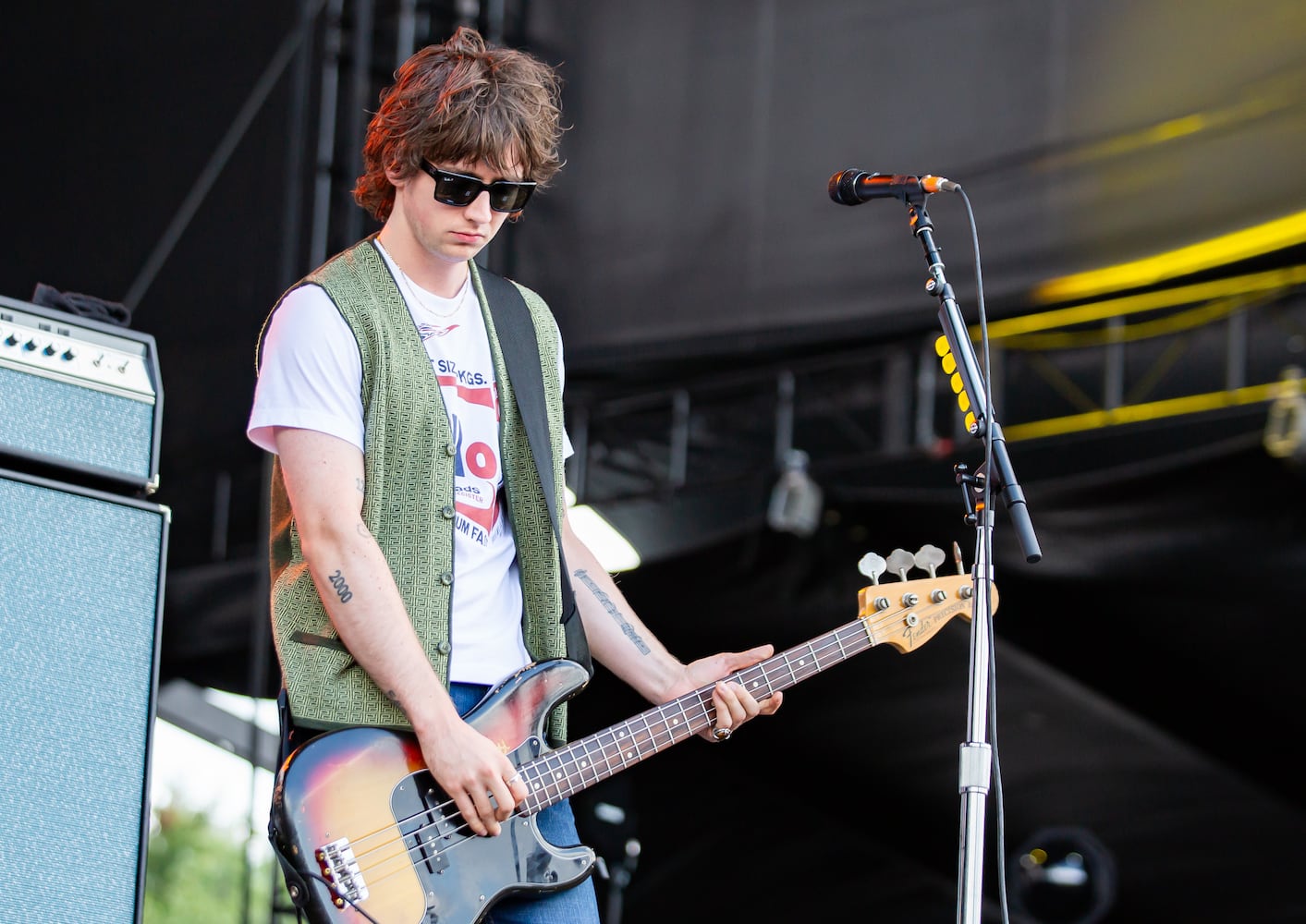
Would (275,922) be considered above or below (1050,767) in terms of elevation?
below

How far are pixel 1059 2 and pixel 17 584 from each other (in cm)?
436

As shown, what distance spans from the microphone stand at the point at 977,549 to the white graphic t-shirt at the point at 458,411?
2.26 feet

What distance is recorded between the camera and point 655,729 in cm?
231

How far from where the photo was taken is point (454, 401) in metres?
2.26

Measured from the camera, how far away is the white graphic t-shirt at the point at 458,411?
6.91ft

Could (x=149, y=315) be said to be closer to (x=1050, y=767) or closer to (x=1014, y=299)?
(x=1014, y=299)

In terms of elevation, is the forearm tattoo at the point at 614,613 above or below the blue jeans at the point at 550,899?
above

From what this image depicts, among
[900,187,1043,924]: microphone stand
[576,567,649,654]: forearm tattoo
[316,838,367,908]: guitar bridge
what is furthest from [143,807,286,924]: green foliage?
[900,187,1043,924]: microphone stand

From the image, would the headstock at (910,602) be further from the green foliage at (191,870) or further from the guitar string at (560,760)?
the green foliage at (191,870)

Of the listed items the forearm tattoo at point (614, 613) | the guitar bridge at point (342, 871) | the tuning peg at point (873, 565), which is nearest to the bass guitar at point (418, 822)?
the guitar bridge at point (342, 871)

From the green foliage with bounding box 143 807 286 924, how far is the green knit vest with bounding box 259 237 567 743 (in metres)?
15.5

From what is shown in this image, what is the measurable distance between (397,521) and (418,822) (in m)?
0.44

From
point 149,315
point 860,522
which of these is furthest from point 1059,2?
point 149,315

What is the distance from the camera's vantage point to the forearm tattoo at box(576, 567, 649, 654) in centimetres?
243
